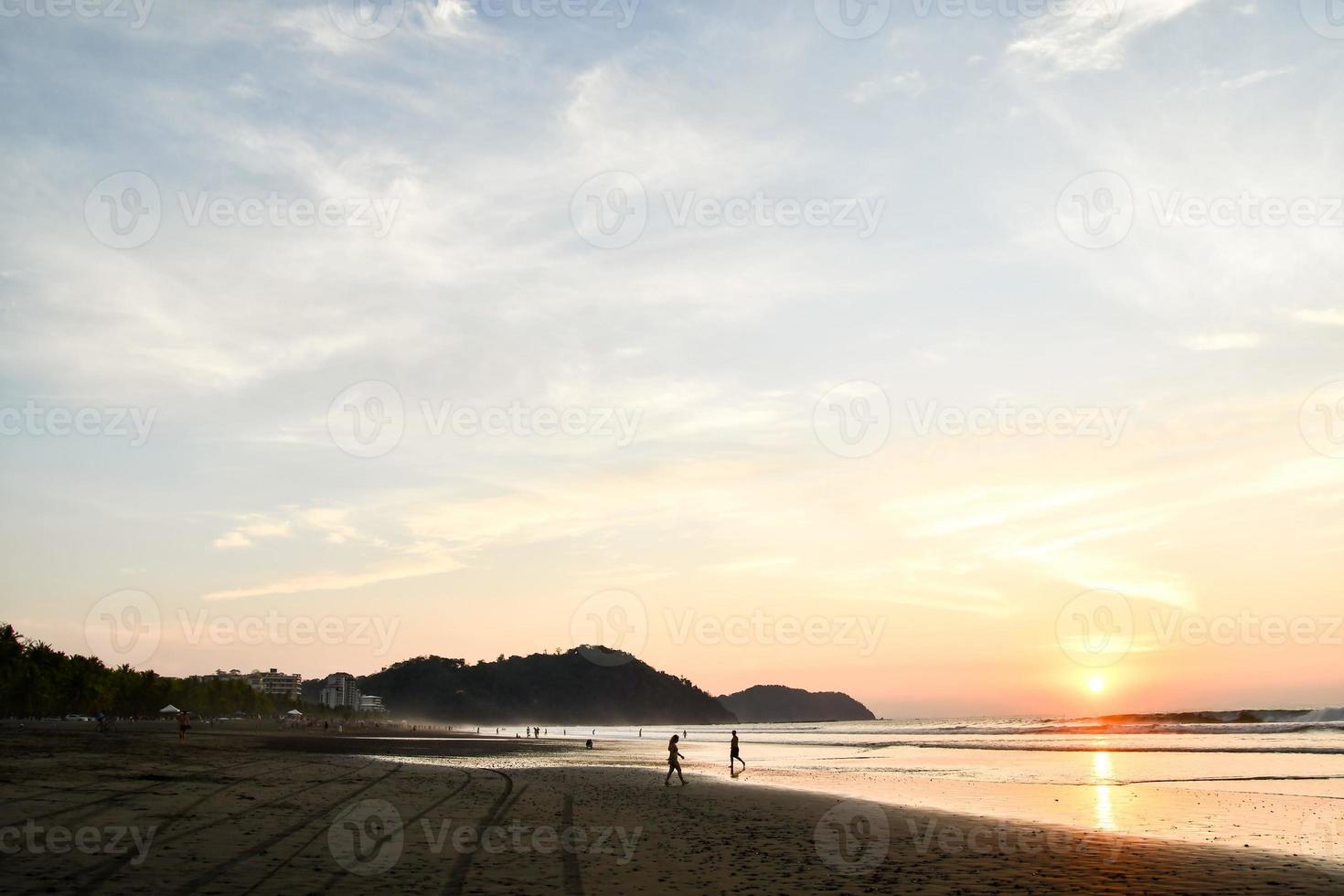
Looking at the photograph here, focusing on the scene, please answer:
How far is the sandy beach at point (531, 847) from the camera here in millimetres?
15594

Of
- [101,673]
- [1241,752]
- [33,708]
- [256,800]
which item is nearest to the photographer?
[256,800]

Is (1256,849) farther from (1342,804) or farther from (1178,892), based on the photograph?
(1342,804)

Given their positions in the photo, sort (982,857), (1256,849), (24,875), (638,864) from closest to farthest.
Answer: (24,875)
(638,864)
(982,857)
(1256,849)

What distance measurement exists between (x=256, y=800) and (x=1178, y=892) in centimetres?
2261

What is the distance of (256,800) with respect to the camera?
26.3m

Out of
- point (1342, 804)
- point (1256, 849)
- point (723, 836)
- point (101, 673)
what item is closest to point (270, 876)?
point (723, 836)
